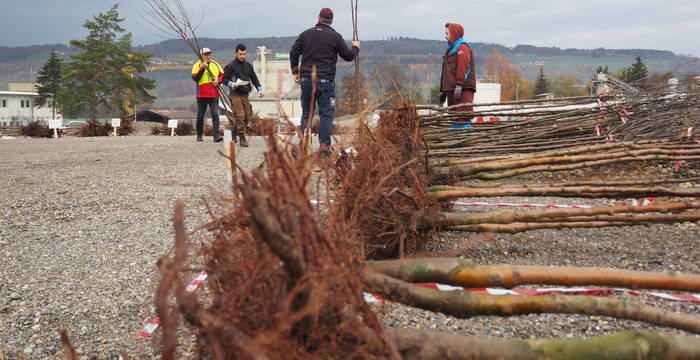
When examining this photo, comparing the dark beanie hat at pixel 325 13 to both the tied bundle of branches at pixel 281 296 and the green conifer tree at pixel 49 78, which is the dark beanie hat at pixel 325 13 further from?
the green conifer tree at pixel 49 78

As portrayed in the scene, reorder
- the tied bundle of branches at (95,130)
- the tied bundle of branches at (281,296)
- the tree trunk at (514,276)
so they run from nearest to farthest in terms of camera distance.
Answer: the tied bundle of branches at (281,296) < the tree trunk at (514,276) < the tied bundle of branches at (95,130)

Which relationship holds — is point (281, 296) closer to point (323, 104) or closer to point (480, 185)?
point (480, 185)

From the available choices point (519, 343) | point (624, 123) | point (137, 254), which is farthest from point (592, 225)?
point (624, 123)

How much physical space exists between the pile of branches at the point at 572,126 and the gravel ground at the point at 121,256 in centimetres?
83

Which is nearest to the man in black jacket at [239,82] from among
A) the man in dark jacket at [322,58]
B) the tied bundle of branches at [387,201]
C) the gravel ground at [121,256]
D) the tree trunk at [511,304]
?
the man in dark jacket at [322,58]

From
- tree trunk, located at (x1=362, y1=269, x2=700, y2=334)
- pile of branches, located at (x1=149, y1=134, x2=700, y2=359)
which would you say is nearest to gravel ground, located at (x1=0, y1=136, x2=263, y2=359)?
pile of branches, located at (x1=149, y1=134, x2=700, y2=359)

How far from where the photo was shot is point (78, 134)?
19984 mm

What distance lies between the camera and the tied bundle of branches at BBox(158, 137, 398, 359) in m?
1.24

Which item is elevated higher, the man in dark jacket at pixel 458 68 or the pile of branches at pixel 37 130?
the man in dark jacket at pixel 458 68

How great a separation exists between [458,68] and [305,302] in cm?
734

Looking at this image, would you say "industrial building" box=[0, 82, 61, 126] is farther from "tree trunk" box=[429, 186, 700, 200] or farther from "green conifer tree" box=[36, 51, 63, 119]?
"tree trunk" box=[429, 186, 700, 200]

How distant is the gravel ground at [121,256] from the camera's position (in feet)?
8.43

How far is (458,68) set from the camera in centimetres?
820

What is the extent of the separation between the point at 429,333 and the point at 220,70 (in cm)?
1040
